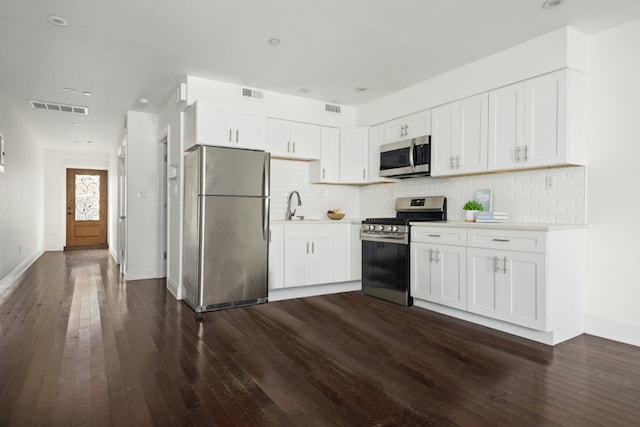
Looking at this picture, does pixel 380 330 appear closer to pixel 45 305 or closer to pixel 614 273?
pixel 614 273

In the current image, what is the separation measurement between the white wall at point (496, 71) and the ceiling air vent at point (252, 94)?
1.62 meters

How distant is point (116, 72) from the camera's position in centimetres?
420

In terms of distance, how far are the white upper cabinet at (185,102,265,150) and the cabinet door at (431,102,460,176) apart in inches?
77.0

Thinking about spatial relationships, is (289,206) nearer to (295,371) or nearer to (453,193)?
(453,193)

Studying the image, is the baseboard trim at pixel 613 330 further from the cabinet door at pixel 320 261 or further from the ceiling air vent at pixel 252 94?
the ceiling air vent at pixel 252 94

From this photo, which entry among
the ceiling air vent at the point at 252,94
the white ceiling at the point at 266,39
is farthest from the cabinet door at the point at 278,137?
the white ceiling at the point at 266,39

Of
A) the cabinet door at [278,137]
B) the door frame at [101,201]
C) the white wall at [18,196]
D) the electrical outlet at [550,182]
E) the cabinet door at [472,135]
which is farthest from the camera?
the door frame at [101,201]

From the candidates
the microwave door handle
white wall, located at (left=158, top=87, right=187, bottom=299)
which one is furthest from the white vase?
white wall, located at (left=158, top=87, right=187, bottom=299)

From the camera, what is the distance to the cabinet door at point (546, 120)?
3.18 metres

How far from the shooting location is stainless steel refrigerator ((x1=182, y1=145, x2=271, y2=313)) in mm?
3971

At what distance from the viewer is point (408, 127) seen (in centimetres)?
462

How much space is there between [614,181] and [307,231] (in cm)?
309

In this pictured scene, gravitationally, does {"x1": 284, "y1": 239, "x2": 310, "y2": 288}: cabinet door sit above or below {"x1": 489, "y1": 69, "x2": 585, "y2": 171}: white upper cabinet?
below

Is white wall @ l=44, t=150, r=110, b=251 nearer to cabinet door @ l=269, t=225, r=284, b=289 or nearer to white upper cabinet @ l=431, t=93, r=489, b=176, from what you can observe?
cabinet door @ l=269, t=225, r=284, b=289
